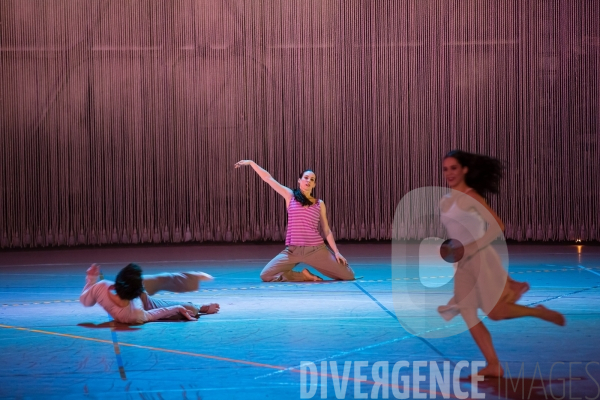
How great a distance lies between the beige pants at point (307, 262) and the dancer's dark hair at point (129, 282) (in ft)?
9.77

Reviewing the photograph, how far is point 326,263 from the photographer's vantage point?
8727 millimetres

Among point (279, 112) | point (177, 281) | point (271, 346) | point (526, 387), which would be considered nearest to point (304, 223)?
point (177, 281)

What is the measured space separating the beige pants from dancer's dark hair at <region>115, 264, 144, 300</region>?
2.98m

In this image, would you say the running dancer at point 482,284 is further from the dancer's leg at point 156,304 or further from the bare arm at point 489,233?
the dancer's leg at point 156,304

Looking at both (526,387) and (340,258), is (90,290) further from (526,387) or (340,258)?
(526,387)

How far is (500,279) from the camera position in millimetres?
4266

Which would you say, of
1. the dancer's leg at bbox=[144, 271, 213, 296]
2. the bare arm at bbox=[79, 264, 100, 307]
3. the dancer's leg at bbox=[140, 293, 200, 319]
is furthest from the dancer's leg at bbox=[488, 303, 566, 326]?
the bare arm at bbox=[79, 264, 100, 307]

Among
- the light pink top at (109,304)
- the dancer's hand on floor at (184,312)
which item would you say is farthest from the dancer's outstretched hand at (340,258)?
the light pink top at (109,304)

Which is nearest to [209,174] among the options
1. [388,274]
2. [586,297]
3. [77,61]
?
[77,61]

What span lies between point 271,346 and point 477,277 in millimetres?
1652

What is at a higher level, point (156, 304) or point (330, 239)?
point (330, 239)

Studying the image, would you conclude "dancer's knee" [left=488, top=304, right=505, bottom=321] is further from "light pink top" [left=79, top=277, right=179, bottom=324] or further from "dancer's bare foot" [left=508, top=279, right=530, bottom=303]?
"light pink top" [left=79, top=277, right=179, bottom=324]

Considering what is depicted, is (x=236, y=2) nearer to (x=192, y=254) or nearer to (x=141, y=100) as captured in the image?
(x=141, y=100)

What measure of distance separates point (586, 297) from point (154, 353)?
445cm
